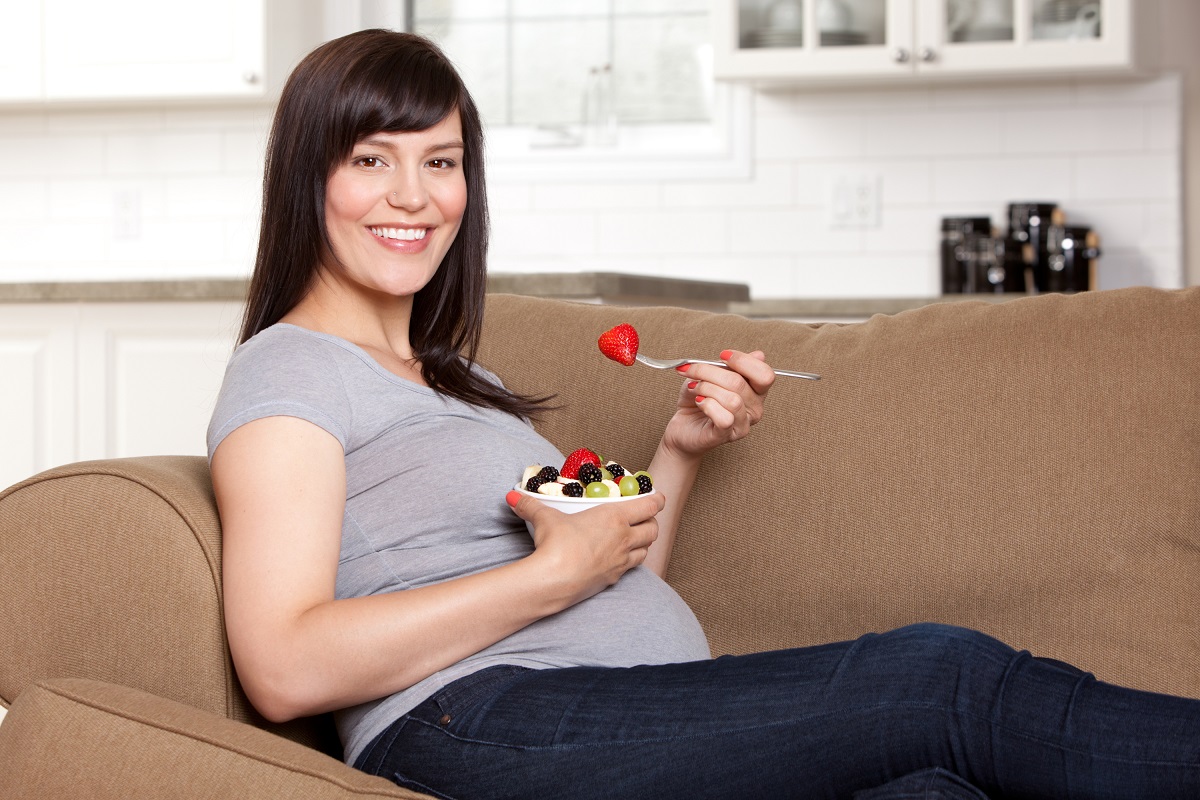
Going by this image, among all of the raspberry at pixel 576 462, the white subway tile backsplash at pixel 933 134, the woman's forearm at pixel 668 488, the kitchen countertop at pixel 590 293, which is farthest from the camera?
the white subway tile backsplash at pixel 933 134

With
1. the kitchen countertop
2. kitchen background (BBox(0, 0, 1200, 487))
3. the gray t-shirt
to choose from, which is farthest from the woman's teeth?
kitchen background (BBox(0, 0, 1200, 487))

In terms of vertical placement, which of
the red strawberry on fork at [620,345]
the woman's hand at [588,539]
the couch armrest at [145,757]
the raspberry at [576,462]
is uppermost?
the red strawberry on fork at [620,345]

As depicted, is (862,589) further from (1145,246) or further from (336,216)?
(1145,246)

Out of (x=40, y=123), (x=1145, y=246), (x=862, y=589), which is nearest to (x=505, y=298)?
(x=862, y=589)

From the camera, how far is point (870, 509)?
1543mm

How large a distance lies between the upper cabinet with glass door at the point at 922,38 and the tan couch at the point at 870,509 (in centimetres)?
215

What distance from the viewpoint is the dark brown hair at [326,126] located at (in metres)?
1.41

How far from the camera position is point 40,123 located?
438 cm

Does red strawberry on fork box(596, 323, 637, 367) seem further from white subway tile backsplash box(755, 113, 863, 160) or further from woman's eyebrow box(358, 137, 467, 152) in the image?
white subway tile backsplash box(755, 113, 863, 160)

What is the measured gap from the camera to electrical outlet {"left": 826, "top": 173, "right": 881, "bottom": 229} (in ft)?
13.2

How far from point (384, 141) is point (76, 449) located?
1939mm

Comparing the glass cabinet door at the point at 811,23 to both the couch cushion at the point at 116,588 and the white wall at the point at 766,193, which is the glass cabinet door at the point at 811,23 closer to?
the white wall at the point at 766,193

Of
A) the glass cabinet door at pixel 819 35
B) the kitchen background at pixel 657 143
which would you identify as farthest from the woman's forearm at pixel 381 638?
the glass cabinet door at pixel 819 35

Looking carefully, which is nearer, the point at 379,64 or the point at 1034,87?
the point at 379,64
